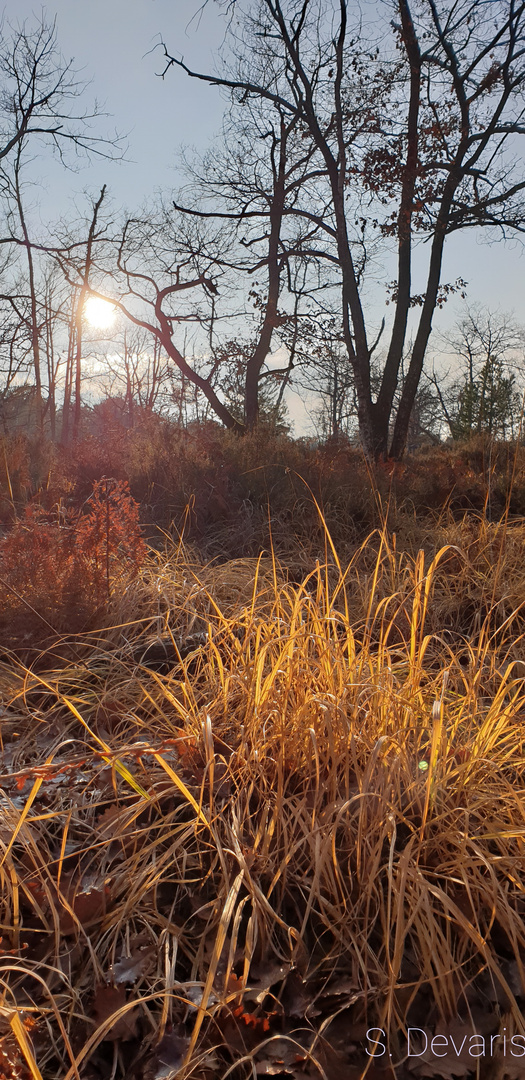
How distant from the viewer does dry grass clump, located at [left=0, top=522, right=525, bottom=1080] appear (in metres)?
1.27

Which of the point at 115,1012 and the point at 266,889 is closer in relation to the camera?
the point at 115,1012

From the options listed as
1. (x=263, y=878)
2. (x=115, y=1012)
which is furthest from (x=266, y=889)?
(x=115, y=1012)

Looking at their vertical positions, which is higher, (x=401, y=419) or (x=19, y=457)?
(x=401, y=419)

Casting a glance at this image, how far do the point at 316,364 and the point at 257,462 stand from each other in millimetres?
9933

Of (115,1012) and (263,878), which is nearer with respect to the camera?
(115,1012)

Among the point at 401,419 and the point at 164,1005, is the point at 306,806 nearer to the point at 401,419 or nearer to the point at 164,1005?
the point at 164,1005

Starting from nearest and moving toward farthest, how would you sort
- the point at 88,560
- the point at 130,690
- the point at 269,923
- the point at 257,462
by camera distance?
the point at 269,923
the point at 130,690
the point at 88,560
the point at 257,462

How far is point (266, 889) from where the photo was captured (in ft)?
5.33

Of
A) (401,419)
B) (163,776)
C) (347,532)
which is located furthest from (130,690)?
(401,419)

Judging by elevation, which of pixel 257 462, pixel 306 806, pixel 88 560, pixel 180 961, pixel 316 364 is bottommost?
pixel 180 961

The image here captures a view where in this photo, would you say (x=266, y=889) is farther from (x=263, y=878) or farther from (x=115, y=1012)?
(x=115, y=1012)

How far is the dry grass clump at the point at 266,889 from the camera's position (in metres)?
1.27

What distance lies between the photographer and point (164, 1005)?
1.26 m

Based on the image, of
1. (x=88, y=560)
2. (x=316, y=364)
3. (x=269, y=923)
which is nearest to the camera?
(x=269, y=923)
